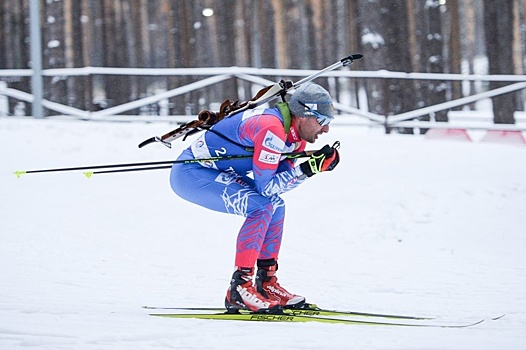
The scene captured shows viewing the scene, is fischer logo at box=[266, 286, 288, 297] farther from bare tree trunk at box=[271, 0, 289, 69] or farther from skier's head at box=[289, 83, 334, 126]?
bare tree trunk at box=[271, 0, 289, 69]

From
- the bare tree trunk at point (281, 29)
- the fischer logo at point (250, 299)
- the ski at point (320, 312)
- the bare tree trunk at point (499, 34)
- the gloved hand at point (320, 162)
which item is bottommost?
the ski at point (320, 312)

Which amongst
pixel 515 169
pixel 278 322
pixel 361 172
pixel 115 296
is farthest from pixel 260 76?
pixel 278 322

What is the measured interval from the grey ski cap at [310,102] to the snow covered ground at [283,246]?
4.47ft

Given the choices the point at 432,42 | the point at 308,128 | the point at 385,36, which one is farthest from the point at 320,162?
the point at 432,42

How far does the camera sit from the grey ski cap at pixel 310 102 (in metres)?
5.38

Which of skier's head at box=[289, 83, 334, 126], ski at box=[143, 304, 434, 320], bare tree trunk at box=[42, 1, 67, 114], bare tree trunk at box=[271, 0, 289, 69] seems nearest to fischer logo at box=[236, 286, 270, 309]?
ski at box=[143, 304, 434, 320]

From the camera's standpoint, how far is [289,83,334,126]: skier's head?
5.38 metres

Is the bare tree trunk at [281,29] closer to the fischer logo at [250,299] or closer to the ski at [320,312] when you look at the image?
the ski at [320,312]

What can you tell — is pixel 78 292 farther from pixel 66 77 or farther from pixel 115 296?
pixel 66 77

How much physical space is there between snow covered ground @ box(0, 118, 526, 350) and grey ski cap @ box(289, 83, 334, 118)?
4.47 ft

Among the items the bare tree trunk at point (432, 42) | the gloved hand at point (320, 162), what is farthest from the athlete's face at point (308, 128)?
the bare tree trunk at point (432, 42)

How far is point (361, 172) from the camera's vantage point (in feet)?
38.1

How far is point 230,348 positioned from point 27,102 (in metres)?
11.4

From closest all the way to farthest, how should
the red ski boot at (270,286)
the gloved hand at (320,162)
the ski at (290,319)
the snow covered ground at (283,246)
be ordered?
the snow covered ground at (283,246) → the ski at (290,319) → the gloved hand at (320,162) → the red ski boot at (270,286)
